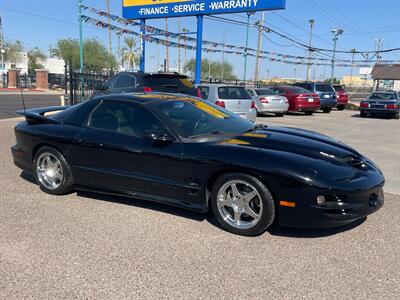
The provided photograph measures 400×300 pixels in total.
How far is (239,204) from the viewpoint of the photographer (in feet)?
12.5

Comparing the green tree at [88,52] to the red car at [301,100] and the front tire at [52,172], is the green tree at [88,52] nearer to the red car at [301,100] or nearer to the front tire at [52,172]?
the red car at [301,100]

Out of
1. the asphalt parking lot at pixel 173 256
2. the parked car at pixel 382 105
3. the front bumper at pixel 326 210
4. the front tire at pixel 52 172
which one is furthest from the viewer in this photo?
the parked car at pixel 382 105

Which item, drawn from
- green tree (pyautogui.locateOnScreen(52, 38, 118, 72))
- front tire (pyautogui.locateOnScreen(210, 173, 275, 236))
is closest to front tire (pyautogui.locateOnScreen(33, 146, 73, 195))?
front tire (pyautogui.locateOnScreen(210, 173, 275, 236))

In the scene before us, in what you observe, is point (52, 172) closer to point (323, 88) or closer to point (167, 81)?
point (167, 81)

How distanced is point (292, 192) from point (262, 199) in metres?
0.29

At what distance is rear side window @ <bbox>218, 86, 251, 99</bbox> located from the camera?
1169cm

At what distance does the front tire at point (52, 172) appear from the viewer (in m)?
4.91

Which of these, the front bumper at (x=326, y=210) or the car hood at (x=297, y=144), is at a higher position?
the car hood at (x=297, y=144)

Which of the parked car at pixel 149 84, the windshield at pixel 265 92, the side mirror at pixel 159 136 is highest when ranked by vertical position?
the parked car at pixel 149 84

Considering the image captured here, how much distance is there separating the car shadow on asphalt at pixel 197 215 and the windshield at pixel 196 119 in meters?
0.90

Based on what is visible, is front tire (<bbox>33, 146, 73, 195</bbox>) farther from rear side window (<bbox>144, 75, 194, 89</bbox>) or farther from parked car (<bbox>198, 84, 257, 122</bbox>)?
parked car (<bbox>198, 84, 257, 122</bbox>)

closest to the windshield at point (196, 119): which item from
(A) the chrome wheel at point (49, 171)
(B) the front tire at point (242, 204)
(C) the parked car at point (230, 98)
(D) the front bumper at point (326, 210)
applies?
(B) the front tire at point (242, 204)

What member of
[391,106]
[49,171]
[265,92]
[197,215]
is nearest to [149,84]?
[49,171]

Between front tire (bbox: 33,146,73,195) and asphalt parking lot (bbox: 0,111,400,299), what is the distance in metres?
0.27
